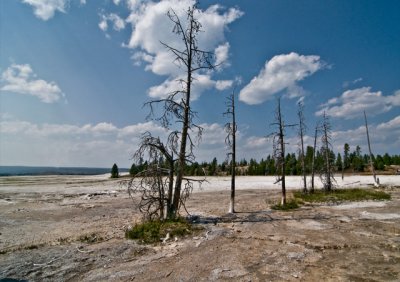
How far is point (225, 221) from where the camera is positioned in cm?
1709

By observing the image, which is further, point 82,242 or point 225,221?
point 225,221

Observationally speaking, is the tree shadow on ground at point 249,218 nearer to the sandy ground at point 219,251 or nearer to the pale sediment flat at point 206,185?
the sandy ground at point 219,251

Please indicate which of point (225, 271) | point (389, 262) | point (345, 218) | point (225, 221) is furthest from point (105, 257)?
point (345, 218)

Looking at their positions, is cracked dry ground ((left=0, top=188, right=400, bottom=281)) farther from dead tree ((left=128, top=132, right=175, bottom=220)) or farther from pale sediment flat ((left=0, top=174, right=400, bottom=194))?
pale sediment flat ((left=0, top=174, right=400, bottom=194))

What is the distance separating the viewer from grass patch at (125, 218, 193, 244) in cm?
1284

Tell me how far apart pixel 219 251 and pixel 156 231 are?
362 cm

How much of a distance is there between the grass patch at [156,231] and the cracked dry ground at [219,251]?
21.9 inches

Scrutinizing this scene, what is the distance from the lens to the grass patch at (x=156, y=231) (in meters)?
12.8

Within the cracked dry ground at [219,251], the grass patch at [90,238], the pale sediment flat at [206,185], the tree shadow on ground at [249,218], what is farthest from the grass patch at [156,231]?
the pale sediment flat at [206,185]

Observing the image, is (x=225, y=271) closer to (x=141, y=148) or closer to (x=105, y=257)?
(x=105, y=257)

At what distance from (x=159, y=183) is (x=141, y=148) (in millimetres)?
2160

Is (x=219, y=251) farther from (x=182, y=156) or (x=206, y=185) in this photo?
(x=206, y=185)

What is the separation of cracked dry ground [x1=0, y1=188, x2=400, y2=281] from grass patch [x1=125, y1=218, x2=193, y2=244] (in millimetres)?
556

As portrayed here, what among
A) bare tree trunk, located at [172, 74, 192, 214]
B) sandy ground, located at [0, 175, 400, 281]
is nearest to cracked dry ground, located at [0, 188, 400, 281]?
sandy ground, located at [0, 175, 400, 281]
